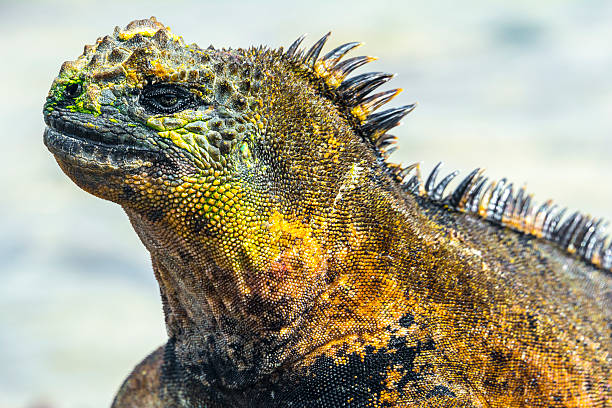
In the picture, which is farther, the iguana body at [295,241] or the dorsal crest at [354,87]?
the dorsal crest at [354,87]

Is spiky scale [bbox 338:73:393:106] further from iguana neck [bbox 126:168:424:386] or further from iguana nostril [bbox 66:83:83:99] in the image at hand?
iguana nostril [bbox 66:83:83:99]

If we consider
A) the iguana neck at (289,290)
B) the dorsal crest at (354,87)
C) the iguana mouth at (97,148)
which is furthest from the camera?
the dorsal crest at (354,87)

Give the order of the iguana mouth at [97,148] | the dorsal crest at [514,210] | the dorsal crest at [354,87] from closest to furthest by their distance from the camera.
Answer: the iguana mouth at [97,148]
the dorsal crest at [354,87]
the dorsal crest at [514,210]

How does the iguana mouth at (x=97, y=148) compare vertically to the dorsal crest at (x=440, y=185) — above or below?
below

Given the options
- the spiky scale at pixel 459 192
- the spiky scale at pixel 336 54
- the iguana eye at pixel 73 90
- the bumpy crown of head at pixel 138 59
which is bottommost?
the iguana eye at pixel 73 90

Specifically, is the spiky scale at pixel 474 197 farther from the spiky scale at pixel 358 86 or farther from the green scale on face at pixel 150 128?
the green scale on face at pixel 150 128

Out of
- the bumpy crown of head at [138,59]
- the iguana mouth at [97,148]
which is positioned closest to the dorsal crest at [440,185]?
the bumpy crown of head at [138,59]

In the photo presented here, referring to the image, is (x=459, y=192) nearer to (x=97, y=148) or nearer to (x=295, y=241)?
(x=295, y=241)

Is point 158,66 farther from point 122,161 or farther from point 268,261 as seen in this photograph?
point 268,261
